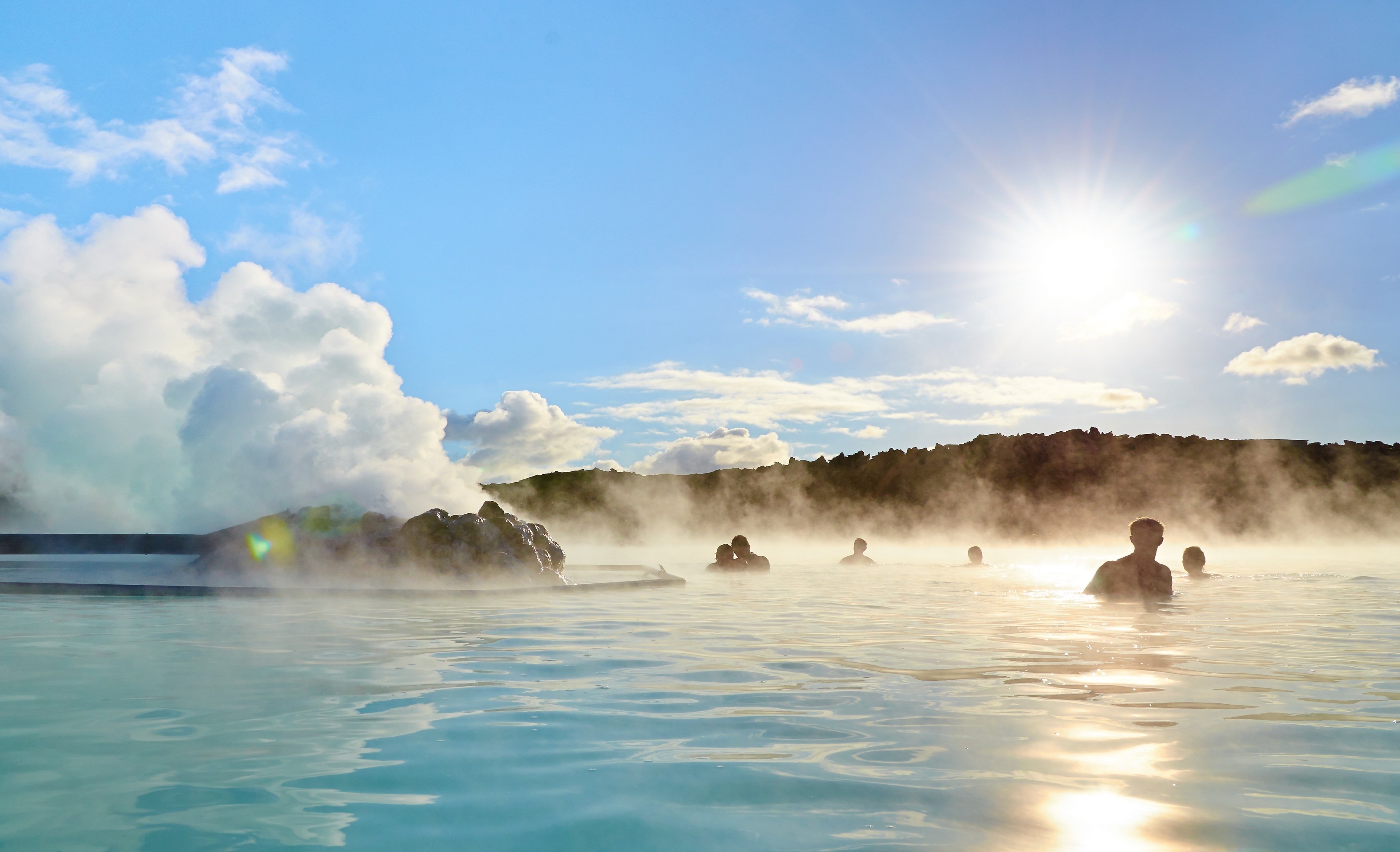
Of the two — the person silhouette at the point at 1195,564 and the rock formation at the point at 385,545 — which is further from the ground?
the rock formation at the point at 385,545

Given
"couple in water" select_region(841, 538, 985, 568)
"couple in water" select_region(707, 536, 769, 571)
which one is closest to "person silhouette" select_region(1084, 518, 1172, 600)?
"couple in water" select_region(707, 536, 769, 571)

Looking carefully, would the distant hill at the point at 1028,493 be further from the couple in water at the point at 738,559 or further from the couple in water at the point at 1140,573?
the couple in water at the point at 1140,573

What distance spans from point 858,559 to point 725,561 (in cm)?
571

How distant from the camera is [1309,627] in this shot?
9180 millimetres

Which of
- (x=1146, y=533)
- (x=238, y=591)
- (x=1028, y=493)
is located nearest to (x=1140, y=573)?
(x=1146, y=533)

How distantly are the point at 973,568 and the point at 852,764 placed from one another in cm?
2188

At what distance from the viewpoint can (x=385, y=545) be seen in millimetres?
15898

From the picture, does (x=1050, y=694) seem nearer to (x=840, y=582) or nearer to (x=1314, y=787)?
(x=1314, y=787)

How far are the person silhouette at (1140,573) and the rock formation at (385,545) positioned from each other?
31.2 ft

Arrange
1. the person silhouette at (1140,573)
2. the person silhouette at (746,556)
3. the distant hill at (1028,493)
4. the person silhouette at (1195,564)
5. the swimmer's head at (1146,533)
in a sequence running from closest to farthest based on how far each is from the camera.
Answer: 1. the person silhouette at (1140,573)
2. the swimmer's head at (1146,533)
3. the person silhouette at (1195,564)
4. the person silhouette at (746,556)
5. the distant hill at (1028,493)

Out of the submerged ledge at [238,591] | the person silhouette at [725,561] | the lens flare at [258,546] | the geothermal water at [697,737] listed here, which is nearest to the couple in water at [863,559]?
the person silhouette at [725,561]

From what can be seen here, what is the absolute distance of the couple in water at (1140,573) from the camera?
43.8ft

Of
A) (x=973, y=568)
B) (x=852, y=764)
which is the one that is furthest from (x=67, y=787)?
(x=973, y=568)

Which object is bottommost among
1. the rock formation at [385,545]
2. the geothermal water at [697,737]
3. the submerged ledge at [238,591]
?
the geothermal water at [697,737]
